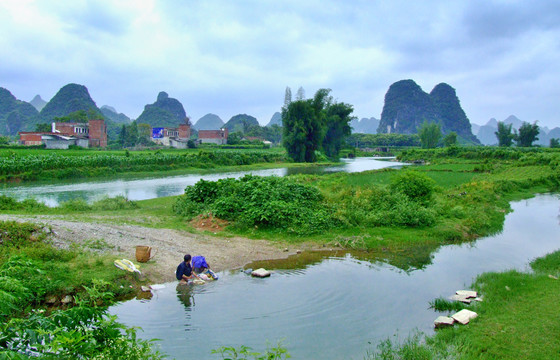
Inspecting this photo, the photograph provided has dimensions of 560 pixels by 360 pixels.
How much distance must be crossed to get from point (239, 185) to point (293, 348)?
416 inches

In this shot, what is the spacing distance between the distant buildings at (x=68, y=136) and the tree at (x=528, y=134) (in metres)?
85.0

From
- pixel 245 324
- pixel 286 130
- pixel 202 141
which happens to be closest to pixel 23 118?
pixel 202 141

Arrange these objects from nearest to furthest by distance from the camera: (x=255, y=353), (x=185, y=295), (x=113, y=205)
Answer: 1. (x=255, y=353)
2. (x=185, y=295)
3. (x=113, y=205)

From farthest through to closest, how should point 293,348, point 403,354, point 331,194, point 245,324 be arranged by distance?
point 331,194 → point 245,324 → point 293,348 → point 403,354

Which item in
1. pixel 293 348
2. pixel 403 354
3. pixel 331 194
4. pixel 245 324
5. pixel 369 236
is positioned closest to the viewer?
pixel 403 354

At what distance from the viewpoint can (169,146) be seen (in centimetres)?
8494

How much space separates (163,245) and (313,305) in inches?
213

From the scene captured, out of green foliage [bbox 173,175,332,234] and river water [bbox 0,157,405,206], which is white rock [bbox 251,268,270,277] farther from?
→ river water [bbox 0,157,405,206]

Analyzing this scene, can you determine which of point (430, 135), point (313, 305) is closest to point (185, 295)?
point (313, 305)

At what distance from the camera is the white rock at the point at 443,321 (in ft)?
24.0

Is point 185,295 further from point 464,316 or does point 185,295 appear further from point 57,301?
point 464,316

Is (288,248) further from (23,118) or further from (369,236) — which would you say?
(23,118)

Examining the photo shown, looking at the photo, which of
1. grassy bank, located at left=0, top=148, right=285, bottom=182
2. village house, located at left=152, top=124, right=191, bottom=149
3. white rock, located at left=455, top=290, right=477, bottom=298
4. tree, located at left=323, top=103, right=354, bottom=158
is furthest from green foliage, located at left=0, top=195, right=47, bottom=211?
village house, located at left=152, top=124, right=191, bottom=149

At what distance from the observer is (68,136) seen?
66.2 m
